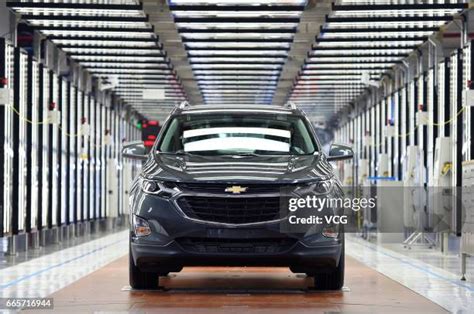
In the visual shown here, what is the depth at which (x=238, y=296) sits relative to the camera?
9.53m

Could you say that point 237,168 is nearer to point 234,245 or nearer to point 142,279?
point 234,245

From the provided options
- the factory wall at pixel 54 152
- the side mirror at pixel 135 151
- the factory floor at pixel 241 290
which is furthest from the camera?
the factory wall at pixel 54 152

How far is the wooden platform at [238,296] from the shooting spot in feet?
28.1

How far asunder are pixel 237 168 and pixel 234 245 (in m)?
0.71

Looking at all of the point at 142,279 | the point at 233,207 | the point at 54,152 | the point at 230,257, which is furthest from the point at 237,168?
the point at 54,152

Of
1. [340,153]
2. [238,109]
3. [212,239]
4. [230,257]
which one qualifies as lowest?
[230,257]

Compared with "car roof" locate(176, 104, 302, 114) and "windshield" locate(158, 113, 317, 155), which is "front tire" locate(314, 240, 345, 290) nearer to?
"windshield" locate(158, 113, 317, 155)

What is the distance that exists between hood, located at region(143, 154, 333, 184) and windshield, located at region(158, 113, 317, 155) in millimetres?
242

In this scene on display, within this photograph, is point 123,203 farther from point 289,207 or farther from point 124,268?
point 289,207

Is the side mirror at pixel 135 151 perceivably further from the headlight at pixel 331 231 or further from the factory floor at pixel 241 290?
the headlight at pixel 331 231

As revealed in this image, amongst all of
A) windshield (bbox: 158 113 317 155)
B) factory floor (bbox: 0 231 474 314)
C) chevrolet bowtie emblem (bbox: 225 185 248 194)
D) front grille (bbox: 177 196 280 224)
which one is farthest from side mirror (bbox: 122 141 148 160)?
chevrolet bowtie emblem (bbox: 225 185 248 194)

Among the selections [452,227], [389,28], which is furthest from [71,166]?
[452,227]

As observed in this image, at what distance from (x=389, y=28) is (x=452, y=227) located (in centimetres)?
435

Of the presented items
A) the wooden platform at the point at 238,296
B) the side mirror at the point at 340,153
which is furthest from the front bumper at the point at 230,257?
the side mirror at the point at 340,153
